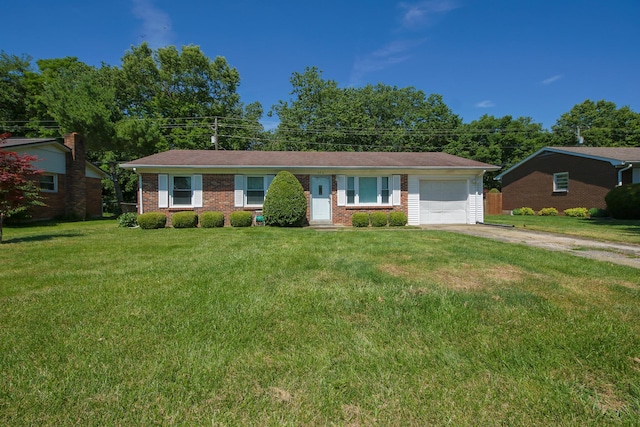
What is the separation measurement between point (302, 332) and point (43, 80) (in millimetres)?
36647

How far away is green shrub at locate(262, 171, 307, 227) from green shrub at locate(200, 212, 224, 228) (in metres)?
1.86

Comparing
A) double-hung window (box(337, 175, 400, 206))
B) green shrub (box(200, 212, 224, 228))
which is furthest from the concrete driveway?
green shrub (box(200, 212, 224, 228))

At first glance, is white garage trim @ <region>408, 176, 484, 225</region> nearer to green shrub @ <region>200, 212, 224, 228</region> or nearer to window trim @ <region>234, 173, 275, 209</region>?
window trim @ <region>234, 173, 275, 209</region>

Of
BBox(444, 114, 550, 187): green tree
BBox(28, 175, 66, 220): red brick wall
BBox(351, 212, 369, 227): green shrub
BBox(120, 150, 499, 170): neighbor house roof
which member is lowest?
BBox(351, 212, 369, 227): green shrub

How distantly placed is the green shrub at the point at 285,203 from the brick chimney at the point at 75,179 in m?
12.3

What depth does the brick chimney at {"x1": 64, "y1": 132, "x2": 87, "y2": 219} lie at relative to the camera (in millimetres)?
17773

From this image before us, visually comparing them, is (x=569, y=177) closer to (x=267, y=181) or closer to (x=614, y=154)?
(x=614, y=154)

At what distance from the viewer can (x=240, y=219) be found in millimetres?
13086

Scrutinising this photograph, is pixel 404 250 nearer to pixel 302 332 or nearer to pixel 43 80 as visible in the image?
pixel 302 332

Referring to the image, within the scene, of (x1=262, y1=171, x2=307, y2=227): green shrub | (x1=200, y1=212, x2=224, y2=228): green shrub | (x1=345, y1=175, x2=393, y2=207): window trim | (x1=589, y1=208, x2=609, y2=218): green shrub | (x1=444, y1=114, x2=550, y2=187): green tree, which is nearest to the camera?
(x1=262, y1=171, x2=307, y2=227): green shrub

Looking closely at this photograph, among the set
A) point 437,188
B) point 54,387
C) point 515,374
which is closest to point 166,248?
point 54,387

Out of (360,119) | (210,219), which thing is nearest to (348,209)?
(210,219)

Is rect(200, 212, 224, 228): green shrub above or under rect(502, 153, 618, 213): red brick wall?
under

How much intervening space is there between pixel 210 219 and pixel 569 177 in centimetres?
2220
